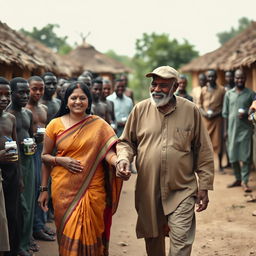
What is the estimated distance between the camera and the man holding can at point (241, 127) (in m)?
9.59

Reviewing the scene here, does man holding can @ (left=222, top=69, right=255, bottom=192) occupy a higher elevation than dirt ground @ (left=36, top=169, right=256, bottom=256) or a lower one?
higher

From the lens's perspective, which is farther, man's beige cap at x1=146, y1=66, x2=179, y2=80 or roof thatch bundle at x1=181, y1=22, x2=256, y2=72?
roof thatch bundle at x1=181, y1=22, x2=256, y2=72

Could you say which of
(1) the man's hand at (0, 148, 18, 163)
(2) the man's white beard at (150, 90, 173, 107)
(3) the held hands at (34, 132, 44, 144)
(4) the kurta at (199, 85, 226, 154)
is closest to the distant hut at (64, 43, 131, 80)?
(4) the kurta at (199, 85, 226, 154)

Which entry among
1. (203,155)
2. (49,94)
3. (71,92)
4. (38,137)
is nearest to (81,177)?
(71,92)

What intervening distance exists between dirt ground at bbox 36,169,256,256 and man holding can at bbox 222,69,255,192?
1.72 feet

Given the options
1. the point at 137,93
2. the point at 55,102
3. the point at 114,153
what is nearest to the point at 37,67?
the point at 55,102

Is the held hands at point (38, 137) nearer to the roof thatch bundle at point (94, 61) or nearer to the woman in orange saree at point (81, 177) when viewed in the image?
the woman in orange saree at point (81, 177)

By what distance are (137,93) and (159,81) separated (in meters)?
43.5

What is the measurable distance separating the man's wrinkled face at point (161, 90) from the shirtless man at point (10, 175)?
1.40 m

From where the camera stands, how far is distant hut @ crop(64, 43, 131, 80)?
30.9 metres

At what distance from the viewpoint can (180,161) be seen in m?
4.46

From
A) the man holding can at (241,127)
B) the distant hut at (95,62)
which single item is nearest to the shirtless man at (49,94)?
the man holding can at (241,127)

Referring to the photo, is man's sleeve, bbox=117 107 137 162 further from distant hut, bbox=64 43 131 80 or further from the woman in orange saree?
distant hut, bbox=64 43 131 80

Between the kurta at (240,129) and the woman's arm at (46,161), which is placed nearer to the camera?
the woman's arm at (46,161)
